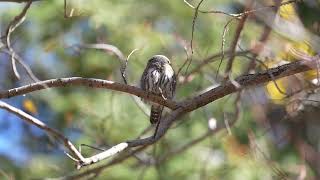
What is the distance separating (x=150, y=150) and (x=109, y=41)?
46.7 inches

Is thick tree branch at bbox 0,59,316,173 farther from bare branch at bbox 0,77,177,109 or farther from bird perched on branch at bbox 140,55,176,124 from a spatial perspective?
bird perched on branch at bbox 140,55,176,124

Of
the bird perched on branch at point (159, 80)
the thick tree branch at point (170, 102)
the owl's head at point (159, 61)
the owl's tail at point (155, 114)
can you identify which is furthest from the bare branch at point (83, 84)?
the owl's head at point (159, 61)

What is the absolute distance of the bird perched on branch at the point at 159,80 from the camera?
5.44m

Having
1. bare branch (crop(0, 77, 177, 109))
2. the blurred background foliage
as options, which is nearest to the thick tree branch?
bare branch (crop(0, 77, 177, 109))

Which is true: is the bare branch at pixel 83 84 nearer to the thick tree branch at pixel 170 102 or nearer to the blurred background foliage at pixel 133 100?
the thick tree branch at pixel 170 102

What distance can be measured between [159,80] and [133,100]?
821 millimetres

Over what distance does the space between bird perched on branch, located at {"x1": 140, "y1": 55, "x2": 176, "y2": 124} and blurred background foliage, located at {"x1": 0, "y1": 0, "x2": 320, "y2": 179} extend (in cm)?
38

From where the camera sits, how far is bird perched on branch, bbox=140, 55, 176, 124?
5440mm

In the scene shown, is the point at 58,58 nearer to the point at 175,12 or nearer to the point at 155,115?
the point at 175,12

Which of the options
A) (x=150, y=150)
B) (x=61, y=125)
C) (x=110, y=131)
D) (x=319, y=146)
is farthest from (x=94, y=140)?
(x=319, y=146)

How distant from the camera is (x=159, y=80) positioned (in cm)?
549

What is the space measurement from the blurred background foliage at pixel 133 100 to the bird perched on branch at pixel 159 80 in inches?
14.9

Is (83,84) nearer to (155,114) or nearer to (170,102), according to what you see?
(170,102)

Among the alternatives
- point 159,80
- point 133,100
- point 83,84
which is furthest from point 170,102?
point 133,100
